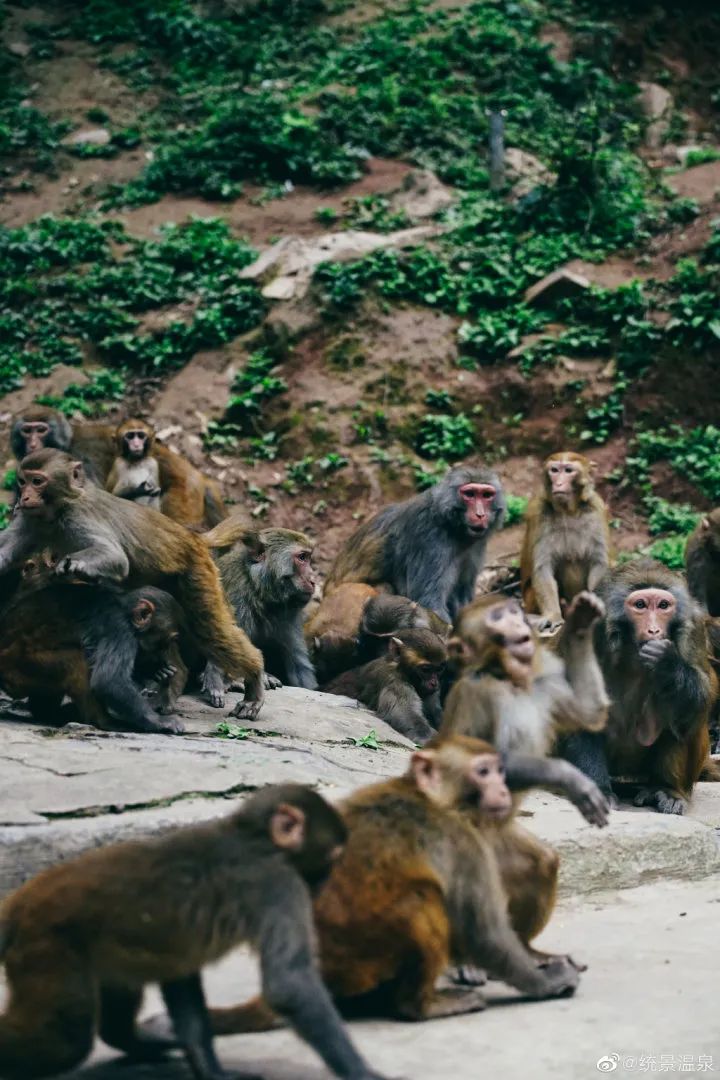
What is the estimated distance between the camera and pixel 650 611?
830cm

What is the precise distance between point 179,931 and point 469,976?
5.82 ft

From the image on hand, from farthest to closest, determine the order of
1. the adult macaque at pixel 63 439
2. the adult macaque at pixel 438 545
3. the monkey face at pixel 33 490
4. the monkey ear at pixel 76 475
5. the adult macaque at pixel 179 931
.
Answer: the adult macaque at pixel 63 439 → the adult macaque at pixel 438 545 → the monkey ear at pixel 76 475 → the monkey face at pixel 33 490 → the adult macaque at pixel 179 931

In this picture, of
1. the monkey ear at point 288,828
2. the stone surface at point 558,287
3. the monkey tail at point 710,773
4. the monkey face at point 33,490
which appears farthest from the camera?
the stone surface at point 558,287

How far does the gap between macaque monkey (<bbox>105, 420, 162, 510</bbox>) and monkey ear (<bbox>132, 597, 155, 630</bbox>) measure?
4.05 meters

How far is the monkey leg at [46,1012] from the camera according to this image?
13.0 ft

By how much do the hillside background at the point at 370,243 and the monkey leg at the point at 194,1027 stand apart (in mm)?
10891

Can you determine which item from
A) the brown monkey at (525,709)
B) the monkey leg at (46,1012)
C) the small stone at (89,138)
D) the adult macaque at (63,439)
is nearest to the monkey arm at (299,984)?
the monkey leg at (46,1012)

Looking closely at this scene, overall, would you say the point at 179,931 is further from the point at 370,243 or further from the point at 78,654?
the point at 370,243

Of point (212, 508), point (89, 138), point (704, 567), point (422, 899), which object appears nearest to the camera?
point (422, 899)

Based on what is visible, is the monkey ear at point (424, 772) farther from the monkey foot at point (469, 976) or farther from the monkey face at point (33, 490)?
the monkey face at point (33, 490)

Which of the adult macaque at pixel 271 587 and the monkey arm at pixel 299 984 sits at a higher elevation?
the monkey arm at pixel 299 984

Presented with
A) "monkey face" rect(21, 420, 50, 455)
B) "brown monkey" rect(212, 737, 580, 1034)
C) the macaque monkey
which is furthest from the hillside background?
"brown monkey" rect(212, 737, 580, 1034)

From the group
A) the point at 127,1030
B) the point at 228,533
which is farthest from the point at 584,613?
the point at 228,533

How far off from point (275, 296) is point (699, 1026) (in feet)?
45.7
